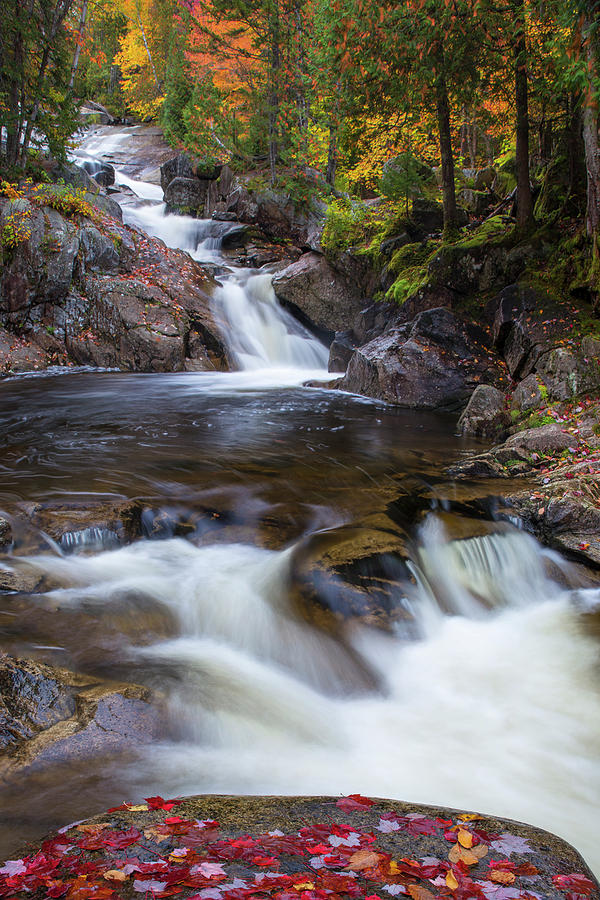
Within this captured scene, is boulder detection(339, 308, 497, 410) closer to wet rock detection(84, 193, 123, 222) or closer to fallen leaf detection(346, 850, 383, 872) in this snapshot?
fallen leaf detection(346, 850, 383, 872)

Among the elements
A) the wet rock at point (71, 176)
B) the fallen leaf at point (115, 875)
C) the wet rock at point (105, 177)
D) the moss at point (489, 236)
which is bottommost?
the fallen leaf at point (115, 875)

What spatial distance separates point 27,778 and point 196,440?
589 cm

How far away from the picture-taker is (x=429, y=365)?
10.7 m

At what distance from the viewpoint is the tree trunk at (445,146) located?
1096 centimetres

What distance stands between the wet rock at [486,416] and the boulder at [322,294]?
22.0ft

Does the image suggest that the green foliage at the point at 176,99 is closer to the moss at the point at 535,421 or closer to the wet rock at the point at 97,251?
the wet rock at the point at 97,251

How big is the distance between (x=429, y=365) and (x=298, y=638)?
7.64m

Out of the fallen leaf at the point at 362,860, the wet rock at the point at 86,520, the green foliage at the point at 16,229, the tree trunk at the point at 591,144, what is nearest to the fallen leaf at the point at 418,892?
the fallen leaf at the point at 362,860

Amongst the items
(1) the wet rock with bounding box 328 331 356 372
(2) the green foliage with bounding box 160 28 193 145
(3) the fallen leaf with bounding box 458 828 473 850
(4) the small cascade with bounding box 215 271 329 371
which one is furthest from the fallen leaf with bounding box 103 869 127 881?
(2) the green foliage with bounding box 160 28 193 145

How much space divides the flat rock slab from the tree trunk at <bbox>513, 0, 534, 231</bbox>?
11.6m

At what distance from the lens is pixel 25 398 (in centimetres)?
1038

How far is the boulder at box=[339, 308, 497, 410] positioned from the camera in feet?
34.4

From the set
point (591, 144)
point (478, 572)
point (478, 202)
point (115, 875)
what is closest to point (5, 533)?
point (115, 875)

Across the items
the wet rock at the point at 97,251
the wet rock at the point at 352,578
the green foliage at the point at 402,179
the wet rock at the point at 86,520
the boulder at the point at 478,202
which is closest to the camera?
the wet rock at the point at 352,578
